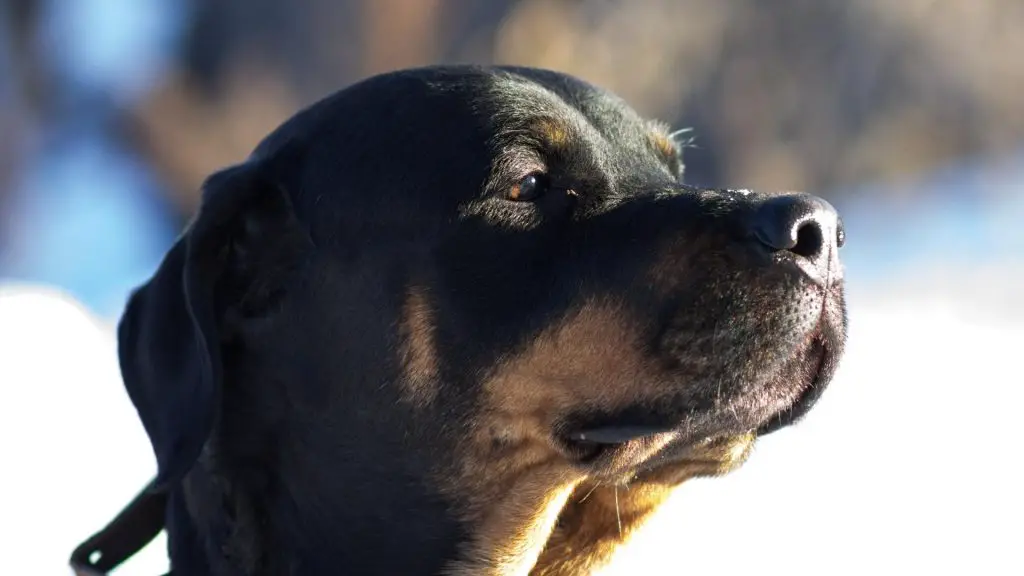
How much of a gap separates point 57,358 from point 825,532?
4118mm

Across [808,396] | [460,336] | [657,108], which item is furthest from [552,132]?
[657,108]

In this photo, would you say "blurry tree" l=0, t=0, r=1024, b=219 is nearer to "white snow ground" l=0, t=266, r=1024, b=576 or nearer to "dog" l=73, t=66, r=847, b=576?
"white snow ground" l=0, t=266, r=1024, b=576

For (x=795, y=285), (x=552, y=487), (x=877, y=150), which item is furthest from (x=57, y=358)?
(x=877, y=150)

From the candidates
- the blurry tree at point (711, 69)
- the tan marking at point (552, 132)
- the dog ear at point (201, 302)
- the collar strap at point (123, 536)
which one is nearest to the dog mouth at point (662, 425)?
the tan marking at point (552, 132)

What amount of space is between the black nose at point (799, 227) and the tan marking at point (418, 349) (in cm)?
72

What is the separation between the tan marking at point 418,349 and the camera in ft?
8.26

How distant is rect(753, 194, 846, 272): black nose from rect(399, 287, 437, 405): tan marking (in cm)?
72

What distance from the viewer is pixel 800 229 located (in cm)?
228

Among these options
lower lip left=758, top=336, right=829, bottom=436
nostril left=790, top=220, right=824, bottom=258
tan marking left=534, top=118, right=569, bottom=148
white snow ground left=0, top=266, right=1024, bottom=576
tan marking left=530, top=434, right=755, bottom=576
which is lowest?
white snow ground left=0, top=266, right=1024, bottom=576

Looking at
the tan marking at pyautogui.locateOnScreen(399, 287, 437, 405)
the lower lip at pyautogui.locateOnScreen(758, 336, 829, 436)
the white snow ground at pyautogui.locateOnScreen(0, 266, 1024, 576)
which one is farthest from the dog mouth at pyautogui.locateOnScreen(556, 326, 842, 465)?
the white snow ground at pyautogui.locateOnScreen(0, 266, 1024, 576)

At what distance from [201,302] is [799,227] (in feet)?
4.17

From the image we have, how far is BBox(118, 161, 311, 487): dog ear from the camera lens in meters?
2.51

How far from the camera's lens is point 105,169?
13047mm

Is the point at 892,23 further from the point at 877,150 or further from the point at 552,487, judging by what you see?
the point at 552,487
